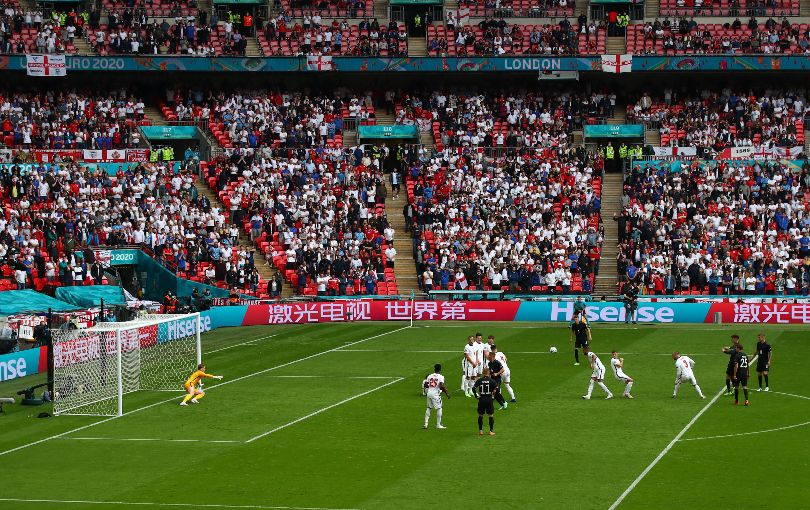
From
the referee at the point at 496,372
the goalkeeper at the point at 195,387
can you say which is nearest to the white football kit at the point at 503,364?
the referee at the point at 496,372

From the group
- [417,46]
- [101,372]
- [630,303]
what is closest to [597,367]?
[101,372]

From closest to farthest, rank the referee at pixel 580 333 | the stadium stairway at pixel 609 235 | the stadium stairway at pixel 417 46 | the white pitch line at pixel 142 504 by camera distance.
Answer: the white pitch line at pixel 142 504, the referee at pixel 580 333, the stadium stairway at pixel 609 235, the stadium stairway at pixel 417 46

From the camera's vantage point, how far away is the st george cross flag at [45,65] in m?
68.5

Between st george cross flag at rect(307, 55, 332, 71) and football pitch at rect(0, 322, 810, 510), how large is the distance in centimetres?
2894

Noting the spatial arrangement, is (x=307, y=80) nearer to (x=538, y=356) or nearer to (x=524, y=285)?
(x=524, y=285)

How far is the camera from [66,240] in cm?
5703

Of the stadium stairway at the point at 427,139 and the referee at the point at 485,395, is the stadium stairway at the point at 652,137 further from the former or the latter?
the referee at the point at 485,395

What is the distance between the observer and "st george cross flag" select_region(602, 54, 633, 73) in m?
70.8

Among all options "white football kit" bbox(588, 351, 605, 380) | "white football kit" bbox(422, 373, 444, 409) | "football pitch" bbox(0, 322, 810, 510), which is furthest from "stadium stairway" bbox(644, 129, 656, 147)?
"white football kit" bbox(422, 373, 444, 409)

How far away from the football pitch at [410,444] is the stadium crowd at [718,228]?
13291 mm

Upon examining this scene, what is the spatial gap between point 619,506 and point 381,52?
5164cm

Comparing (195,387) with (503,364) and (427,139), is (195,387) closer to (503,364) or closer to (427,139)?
(503,364)

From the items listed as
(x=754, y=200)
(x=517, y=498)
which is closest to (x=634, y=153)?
(x=754, y=200)

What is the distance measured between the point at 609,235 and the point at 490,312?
950 cm
